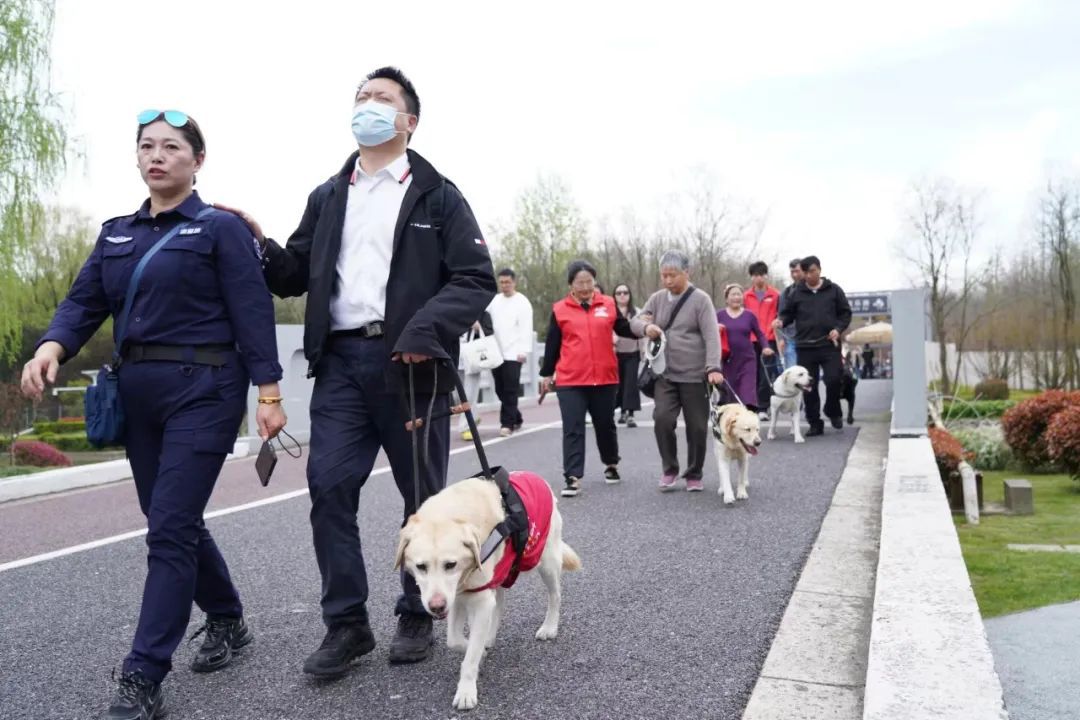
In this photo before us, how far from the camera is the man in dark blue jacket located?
12000mm

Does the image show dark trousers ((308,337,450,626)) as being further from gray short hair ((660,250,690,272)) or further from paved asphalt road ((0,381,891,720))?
gray short hair ((660,250,690,272))

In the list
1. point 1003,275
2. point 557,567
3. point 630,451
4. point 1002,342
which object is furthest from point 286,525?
point 1003,275

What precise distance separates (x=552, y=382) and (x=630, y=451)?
2.57 m

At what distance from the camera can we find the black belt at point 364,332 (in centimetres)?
373

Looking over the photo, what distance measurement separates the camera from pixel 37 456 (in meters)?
16.5

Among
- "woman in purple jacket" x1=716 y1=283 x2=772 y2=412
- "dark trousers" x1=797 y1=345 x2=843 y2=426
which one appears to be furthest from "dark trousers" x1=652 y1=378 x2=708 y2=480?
"dark trousers" x1=797 y1=345 x2=843 y2=426

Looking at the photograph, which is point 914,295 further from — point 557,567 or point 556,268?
point 556,268

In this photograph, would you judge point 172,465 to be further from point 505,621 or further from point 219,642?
point 505,621

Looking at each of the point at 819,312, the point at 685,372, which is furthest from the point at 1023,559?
the point at 819,312

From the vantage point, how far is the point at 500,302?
42.2 feet

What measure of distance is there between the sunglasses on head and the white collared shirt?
698mm

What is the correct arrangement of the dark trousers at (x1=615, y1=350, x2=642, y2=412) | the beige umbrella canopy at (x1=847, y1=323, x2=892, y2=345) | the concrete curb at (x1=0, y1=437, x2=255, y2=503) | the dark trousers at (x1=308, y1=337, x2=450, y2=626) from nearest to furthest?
the dark trousers at (x1=308, y1=337, x2=450, y2=626) → the concrete curb at (x1=0, y1=437, x2=255, y2=503) → the dark trousers at (x1=615, y1=350, x2=642, y2=412) → the beige umbrella canopy at (x1=847, y1=323, x2=892, y2=345)

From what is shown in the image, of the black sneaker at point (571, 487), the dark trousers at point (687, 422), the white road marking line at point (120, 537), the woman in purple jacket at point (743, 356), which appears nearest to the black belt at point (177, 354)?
the white road marking line at point (120, 537)

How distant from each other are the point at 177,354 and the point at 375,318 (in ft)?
2.46
